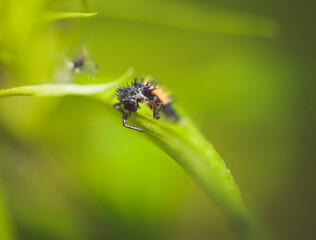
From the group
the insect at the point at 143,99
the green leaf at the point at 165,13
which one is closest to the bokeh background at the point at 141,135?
the green leaf at the point at 165,13

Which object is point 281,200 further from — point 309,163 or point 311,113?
point 311,113

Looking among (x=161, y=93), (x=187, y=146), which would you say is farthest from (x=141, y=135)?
(x=187, y=146)

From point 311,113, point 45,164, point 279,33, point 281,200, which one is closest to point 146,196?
point 45,164

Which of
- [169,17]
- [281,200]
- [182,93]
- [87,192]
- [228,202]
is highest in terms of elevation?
[169,17]

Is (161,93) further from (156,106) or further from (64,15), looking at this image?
(64,15)

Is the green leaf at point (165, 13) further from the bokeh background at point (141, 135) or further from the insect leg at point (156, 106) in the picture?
the insect leg at point (156, 106)
